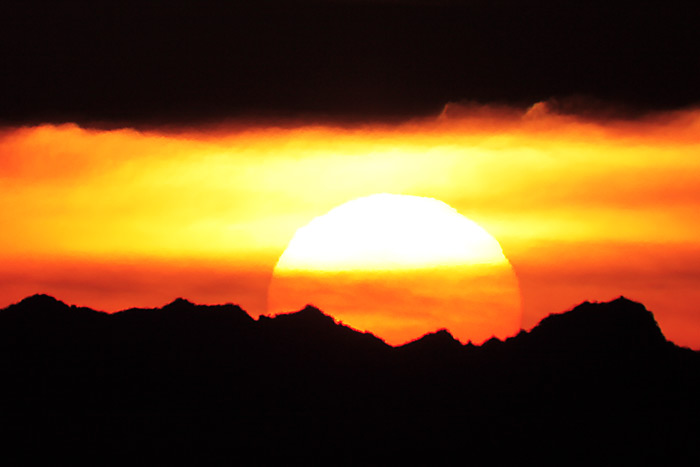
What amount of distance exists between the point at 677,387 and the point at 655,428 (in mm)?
17688

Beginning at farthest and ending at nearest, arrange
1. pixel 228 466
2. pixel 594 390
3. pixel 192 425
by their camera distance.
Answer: pixel 594 390 → pixel 192 425 → pixel 228 466

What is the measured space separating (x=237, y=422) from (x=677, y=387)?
7701 centimetres

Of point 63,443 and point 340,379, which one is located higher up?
point 340,379

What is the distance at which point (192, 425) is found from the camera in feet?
597

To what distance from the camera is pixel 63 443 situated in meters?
174

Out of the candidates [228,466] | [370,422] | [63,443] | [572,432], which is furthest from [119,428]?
[572,432]

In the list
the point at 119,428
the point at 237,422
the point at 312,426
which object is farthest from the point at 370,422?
the point at 119,428

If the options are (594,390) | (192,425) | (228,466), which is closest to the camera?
(228,466)

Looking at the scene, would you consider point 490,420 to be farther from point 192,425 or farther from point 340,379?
point 192,425

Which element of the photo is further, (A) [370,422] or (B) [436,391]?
(B) [436,391]

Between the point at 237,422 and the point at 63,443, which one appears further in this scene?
the point at 237,422

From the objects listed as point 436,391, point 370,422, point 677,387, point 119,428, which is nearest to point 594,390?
point 677,387

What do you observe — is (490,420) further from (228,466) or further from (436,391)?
(228,466)

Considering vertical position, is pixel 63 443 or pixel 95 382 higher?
pixel 95 382
